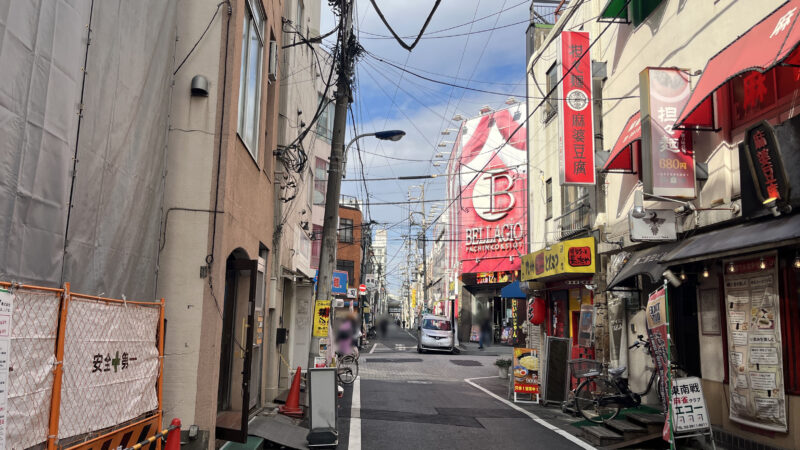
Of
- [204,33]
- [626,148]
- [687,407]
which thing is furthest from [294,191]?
[687,407]

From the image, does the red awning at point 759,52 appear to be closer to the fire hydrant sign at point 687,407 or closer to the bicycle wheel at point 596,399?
the fire hydrant sign at point 687,407

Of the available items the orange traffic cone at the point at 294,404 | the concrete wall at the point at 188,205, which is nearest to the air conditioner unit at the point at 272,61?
the concrete wall at the point at 188,205

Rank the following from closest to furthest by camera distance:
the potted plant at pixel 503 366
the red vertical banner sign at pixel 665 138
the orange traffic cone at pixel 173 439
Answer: the orange traffic cone at pixel 173 439 → the red vertical banner sign at pixel 665 138 → the potted plant at pixel 503 366

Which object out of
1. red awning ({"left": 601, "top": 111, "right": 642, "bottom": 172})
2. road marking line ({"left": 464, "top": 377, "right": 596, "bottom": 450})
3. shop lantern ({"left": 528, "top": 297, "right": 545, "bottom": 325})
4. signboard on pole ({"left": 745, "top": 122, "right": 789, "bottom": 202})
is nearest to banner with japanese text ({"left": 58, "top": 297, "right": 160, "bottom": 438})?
road marking line ({"left": 464, "top": 377, "right": 596, "bottom": 450})

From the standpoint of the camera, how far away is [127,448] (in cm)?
531

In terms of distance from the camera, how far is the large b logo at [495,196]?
40.2 meters

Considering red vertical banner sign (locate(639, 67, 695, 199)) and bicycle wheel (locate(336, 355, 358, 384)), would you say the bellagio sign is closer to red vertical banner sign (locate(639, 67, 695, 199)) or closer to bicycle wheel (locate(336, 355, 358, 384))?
bicycle wheel (locate(336, 355, 358, 384))

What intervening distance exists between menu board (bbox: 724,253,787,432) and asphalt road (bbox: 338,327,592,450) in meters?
2.64

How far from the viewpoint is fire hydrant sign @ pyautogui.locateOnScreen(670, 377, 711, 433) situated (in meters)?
8.05

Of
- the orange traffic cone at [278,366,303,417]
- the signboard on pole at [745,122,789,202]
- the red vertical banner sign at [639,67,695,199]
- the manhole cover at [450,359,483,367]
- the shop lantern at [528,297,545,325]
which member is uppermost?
the red vertical banner sign at [639,67,695,199]

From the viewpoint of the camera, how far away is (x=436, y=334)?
109ft

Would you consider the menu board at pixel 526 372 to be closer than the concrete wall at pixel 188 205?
No

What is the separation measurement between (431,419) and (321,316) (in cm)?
299

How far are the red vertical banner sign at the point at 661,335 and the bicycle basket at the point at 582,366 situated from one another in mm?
4244
